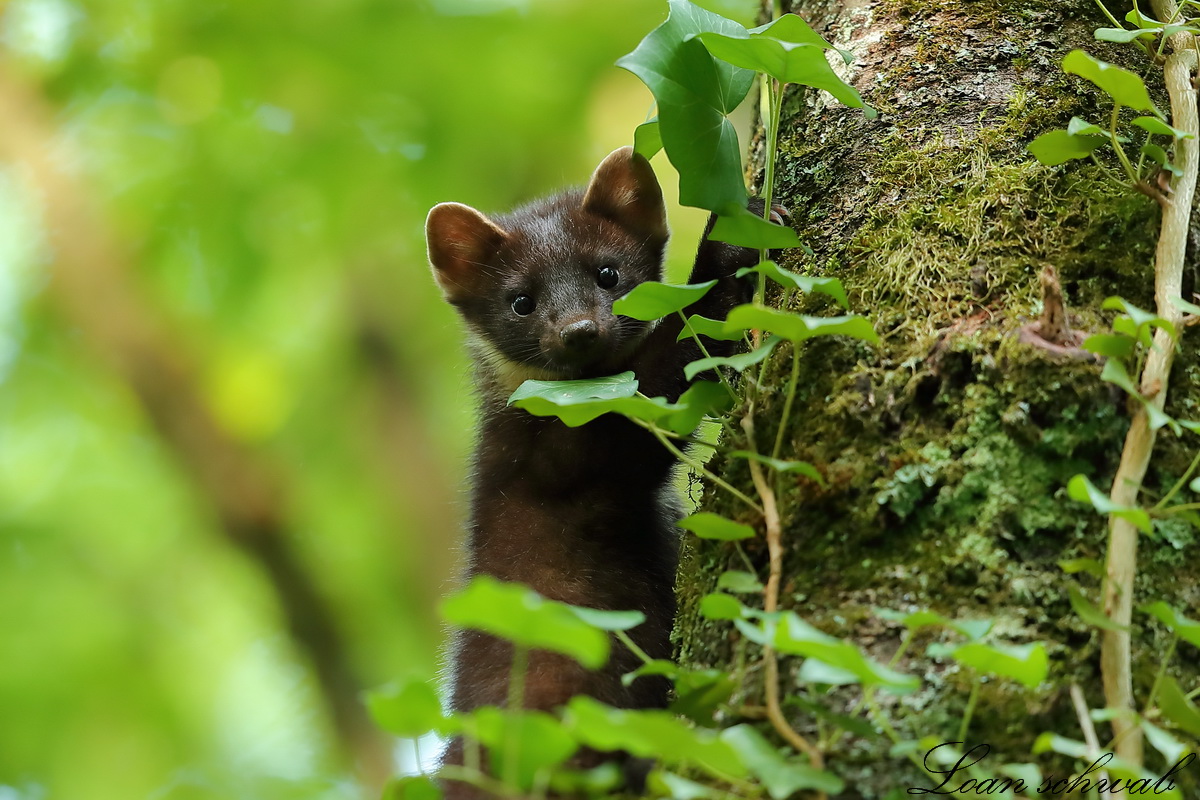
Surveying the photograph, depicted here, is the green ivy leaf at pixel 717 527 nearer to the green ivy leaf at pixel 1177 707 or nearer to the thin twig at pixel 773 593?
the thin twig at pixel 773 593

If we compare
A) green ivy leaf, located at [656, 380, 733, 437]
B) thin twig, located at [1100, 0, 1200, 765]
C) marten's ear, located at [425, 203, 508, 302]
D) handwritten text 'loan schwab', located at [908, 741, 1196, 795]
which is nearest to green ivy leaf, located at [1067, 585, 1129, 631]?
thin twig, located at [1100, 0, 1200, 765]

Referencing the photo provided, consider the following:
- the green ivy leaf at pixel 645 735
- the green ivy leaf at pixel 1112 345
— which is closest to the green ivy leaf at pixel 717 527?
the green ivy leaf at pixel 645 735

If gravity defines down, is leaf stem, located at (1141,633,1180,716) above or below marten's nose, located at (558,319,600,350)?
above

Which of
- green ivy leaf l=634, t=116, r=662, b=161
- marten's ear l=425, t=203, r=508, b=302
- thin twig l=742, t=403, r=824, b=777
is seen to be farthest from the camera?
marten's ear l=425, t=203, r=508, b=302

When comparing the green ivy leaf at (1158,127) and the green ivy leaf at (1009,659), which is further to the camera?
the green ivy leaf at (1158,127)

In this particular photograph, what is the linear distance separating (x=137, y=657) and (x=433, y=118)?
6.21 meters

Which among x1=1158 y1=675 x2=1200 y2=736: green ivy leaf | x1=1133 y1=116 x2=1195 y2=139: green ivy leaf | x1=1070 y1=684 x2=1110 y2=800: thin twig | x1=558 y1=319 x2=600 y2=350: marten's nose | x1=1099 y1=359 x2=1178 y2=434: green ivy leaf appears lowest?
x1=558 y1=319 x2=600 y2=350: marten's nose

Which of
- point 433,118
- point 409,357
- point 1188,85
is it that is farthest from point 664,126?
point 409,357

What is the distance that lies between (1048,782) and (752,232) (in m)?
1.71

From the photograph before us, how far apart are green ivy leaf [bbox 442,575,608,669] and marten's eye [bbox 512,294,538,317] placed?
13.4 ft

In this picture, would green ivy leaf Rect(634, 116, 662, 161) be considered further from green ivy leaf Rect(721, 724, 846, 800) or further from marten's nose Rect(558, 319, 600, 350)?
green ivy leaf Rect(721, 724, 846, 800)

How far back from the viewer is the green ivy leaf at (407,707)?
2383mm

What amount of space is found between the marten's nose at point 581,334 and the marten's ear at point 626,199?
0.87 meters

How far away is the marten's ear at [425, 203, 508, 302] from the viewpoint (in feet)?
20.8
